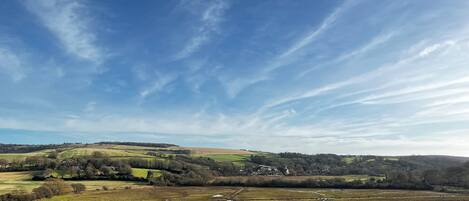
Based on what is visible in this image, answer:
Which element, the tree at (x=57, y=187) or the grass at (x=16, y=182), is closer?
the grass at (x=16, y=182)

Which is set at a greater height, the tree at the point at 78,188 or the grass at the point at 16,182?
the grass at the point at 16,182

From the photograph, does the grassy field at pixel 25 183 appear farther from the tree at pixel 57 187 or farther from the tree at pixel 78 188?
the tree at pixel 78 188

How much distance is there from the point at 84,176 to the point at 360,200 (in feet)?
376

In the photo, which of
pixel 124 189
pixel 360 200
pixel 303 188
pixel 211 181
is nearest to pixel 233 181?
pixel 211 181

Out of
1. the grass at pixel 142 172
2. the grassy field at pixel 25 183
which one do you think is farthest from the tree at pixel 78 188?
the grass at pixel 142 172

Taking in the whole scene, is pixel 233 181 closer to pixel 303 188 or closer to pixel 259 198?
pixel 303 188

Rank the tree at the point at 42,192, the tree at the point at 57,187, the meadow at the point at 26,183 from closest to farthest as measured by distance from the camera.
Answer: the tree at the point at 42,192, the meadow at the point at 26,183, the tree at the point at 57,187

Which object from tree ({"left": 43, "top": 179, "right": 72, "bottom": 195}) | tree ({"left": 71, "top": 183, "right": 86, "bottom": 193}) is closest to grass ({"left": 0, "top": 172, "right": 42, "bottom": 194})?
tree ({"left": 43, "top": 179, "right": 72, "bottom": 195})

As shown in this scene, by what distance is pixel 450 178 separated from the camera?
510 feet

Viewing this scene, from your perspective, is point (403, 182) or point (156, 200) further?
point (403, 182)

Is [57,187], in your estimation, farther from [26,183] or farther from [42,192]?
[26,183]

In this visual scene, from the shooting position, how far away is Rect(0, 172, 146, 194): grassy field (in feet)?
447

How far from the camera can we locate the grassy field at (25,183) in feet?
447

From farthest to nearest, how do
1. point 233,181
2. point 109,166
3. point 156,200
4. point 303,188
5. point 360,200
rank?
point 109,166 < point 233,181 < point 303,188 < point 156,200 < point 360,200
